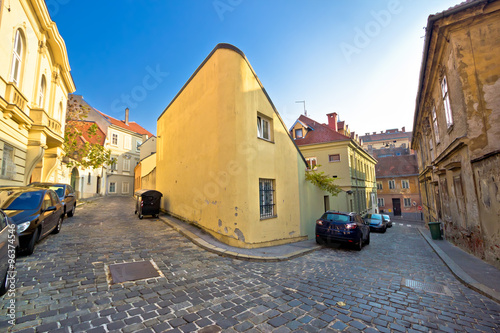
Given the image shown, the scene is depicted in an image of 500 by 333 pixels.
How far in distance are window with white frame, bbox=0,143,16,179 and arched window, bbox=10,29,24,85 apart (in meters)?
3.02

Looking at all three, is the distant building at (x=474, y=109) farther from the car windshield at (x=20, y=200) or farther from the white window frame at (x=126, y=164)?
the white window frame at (x=126, y=164)

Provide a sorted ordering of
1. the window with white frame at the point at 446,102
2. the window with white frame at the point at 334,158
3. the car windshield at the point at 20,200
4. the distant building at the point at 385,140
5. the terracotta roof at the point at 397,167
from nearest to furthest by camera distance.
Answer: the car windshield at the point at 20,200, the window with white frame at the point at 446,102, the window with white frame at the point at 334,158, the terracotta roof at the point at 397,167, the distant building at the point at 385,140

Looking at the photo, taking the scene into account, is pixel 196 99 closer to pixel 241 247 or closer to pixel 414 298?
pixel 241 247

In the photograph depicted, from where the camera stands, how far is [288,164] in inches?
419

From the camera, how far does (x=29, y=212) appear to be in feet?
19.6

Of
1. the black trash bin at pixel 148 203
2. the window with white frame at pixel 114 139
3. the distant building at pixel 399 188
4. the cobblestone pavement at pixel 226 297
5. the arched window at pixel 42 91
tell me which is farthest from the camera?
the distant building at pixel 399 188

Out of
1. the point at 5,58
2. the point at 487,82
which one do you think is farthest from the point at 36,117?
the point at 487,82

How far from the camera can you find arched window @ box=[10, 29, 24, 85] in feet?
32.8

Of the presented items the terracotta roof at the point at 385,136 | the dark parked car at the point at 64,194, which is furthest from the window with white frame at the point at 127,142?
the terracotta roof at the point at 385,136

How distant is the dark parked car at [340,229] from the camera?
9.33 m

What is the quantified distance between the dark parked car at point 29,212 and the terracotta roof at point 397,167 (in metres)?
48.7

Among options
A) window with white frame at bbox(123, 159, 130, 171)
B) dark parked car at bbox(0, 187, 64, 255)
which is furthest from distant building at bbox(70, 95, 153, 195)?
dark parked car at bbox(0, 187, 64, 255)

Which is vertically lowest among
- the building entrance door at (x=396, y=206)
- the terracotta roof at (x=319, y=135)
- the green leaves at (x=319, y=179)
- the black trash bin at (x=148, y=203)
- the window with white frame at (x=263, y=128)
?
the building entrance door at (x=396, y=206)

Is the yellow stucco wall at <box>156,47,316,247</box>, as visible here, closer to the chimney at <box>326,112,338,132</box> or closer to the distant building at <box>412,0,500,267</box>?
the distant building at <box>412,0,500,267</box>
